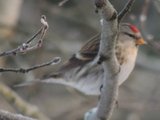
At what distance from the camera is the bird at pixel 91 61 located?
3.58m

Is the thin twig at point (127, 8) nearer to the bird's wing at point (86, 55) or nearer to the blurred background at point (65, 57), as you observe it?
the bird's wing at point (86, 55)

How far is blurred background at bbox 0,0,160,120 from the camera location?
494 centimetres

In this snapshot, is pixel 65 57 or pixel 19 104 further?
pixel 65 57

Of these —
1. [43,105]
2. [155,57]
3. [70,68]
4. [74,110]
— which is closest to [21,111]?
[70,68]

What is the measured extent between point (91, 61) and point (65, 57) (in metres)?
1.46

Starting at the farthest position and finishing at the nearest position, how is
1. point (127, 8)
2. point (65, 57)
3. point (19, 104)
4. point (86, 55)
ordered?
1. point (65, 57)
2. point (19, 104)
3. point (86, 55)
4. point (127, 8)

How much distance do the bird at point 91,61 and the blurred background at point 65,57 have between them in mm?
517

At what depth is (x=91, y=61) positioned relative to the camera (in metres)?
3.84

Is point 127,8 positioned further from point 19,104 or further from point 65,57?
point 65,57

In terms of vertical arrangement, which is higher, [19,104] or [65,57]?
[19,104]

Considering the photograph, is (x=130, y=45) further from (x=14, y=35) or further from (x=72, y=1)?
(x=72, y=1)

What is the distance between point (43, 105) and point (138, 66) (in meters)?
0.90

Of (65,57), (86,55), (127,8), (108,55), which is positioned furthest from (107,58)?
(65,57)

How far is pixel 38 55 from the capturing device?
16.2ft
